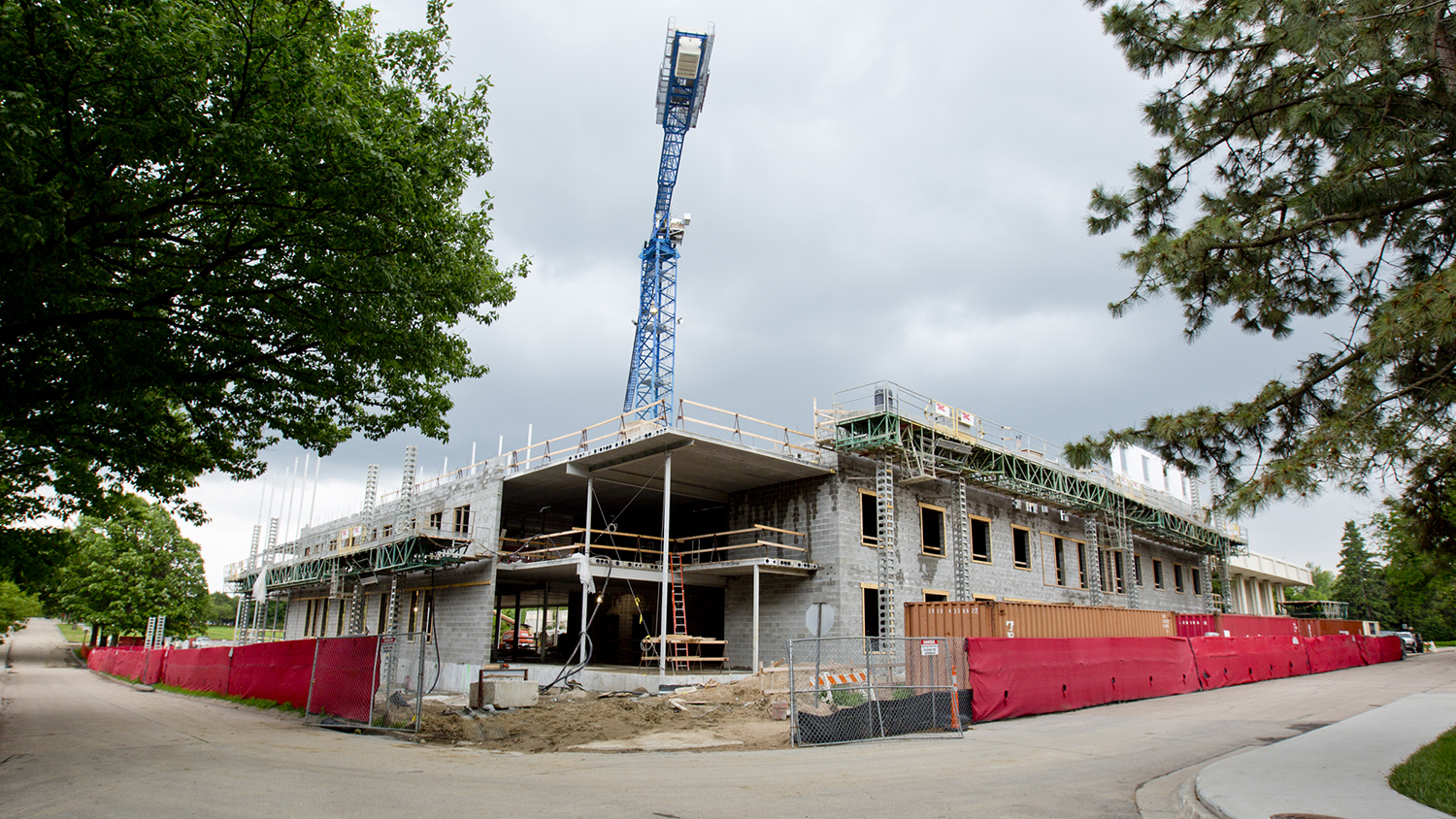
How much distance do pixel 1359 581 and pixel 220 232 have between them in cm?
10847

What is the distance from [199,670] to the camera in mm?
27734

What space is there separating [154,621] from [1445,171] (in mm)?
63113

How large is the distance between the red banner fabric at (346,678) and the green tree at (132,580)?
41033 millimetres

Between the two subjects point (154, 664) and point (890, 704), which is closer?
point (890, 704)

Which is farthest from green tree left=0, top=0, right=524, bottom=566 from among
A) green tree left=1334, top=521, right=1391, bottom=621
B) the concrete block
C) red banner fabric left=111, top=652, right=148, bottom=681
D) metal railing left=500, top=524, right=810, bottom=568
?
green tree left=1334, top=521, right=1391, bottom=621

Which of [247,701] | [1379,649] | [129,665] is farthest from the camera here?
[1379,649]

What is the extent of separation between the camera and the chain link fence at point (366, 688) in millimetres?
15703

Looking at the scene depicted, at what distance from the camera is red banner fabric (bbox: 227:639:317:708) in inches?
778

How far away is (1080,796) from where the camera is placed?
911 cm

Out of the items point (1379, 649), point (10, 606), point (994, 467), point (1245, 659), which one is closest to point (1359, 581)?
point (1379, 649)

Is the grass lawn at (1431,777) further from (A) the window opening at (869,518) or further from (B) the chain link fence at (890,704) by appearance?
(A) the window opening at (869,518)

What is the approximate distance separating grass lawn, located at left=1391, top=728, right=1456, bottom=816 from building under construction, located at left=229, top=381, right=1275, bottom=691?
49.9 ft

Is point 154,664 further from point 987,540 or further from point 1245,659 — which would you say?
point 1245,659

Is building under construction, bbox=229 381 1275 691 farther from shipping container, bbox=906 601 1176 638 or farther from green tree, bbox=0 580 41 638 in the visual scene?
green tree, bbox=0 580 41 638
